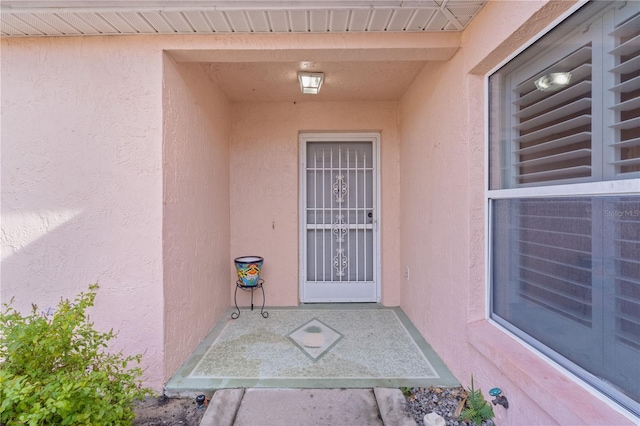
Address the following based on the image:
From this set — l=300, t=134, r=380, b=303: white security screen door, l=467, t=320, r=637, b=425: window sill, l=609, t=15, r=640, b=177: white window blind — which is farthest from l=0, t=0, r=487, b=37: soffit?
l=467, t=320, r=637, b=425: window sill

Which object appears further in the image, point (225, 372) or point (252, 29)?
point (225, 372)

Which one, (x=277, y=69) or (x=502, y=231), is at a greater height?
(x=277, y=69)

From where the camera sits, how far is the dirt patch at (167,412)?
1.73 m

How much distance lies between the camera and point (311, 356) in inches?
92.4

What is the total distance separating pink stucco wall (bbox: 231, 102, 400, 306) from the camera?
3439 millimetres

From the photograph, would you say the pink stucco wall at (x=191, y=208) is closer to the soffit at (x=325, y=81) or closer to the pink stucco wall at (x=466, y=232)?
the soffit at (x=325, y=81)

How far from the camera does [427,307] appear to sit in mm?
2578

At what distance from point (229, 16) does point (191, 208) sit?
1.43m

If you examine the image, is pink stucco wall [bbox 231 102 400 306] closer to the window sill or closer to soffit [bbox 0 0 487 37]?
soffit [bbox 0 0 487 37]

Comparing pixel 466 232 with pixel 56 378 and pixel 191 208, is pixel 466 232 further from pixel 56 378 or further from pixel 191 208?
pixel 56 378

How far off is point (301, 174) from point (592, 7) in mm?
2760

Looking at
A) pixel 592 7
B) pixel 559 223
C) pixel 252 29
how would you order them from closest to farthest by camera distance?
pixel 592 7 < pixel 559 223 < pixel 252 29

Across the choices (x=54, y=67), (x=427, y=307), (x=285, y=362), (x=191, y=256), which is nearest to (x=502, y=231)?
(x=427, y=307)

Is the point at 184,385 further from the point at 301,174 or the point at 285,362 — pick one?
the point at 301,174
